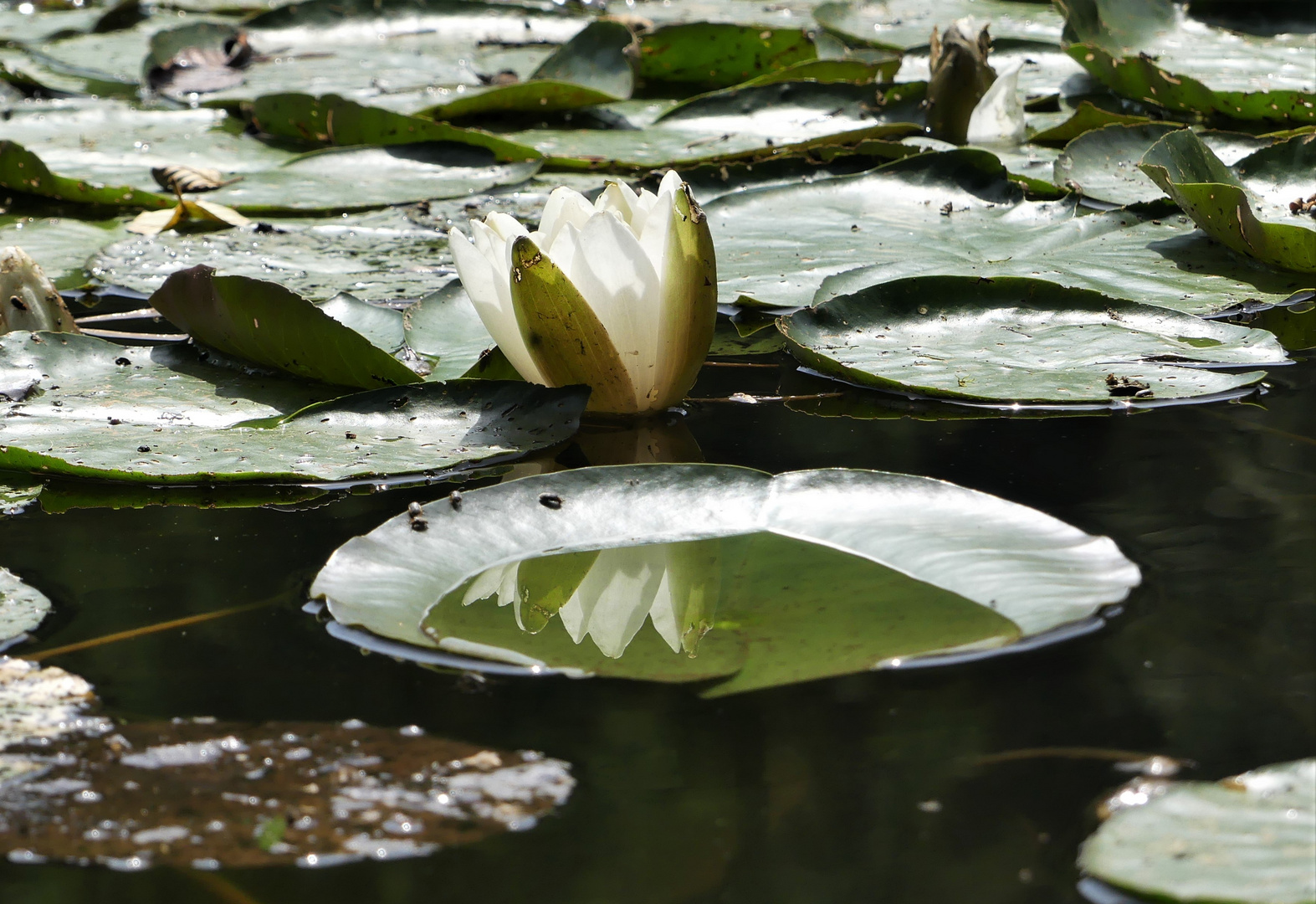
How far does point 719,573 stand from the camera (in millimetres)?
1103

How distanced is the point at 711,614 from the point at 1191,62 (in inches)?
97.3

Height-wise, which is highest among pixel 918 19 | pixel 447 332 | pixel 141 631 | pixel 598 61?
pixel 918 19

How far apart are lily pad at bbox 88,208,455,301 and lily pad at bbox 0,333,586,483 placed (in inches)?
14.3

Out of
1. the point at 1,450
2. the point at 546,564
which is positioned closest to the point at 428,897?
the point at 546,564

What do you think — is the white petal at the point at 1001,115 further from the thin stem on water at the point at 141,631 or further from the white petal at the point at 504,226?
the thin stem on water at the point at 141,631

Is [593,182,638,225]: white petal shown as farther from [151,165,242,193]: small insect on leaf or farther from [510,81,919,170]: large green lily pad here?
[151,165,242,193]: small insect on leaf

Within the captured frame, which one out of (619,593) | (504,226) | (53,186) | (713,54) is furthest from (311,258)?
(713,54)

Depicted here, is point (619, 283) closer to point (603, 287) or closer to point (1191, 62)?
point (603, 287)

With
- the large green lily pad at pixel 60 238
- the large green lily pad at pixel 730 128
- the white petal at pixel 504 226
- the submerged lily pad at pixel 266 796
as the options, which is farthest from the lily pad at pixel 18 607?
the large green lily pad at pixel 730 128

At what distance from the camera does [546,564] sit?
1.13 meters

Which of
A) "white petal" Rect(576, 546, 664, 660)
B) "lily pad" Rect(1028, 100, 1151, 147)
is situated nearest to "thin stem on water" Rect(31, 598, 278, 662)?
"white petal" Rect(576, 546, 664, 660)

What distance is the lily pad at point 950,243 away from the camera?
5.98 feet

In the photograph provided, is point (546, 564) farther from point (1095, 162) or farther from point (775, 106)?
point (775, 106)

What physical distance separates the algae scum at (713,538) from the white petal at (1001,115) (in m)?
0.01
